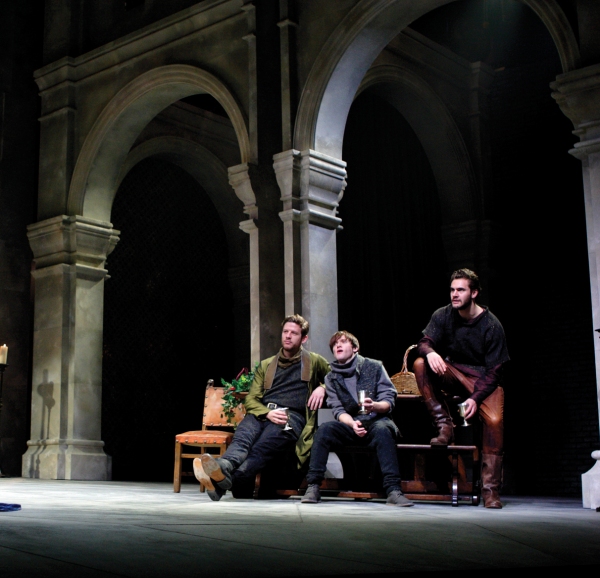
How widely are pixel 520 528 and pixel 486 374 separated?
5.20 ft

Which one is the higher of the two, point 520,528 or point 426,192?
point 426,192

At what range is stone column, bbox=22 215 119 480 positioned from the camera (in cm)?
945

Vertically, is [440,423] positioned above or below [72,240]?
below

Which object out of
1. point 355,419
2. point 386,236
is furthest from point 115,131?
point 355,419

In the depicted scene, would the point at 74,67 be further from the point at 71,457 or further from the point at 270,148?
the point at 71,457

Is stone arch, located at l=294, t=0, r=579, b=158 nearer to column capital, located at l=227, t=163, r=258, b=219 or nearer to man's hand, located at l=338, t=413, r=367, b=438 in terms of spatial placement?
column capital, located at l=227, t=163, r=258, b=219

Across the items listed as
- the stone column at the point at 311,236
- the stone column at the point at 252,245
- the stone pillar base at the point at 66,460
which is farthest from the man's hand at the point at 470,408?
the stone pillar base at the point at 66,460

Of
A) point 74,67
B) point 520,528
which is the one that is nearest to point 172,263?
point 74,67

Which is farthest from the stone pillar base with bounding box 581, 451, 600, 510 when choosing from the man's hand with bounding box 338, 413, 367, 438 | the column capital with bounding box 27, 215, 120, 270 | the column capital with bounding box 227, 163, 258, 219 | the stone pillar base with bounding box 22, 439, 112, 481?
the column capital with bounding box 27, 215, 120, 270

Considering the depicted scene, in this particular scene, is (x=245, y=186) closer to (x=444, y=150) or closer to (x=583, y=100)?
(x=583, y=100)

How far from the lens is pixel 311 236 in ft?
25.0

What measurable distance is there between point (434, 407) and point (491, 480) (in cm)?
52

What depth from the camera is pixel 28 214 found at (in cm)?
1031

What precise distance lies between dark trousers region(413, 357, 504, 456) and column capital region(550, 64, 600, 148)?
1.78 m
